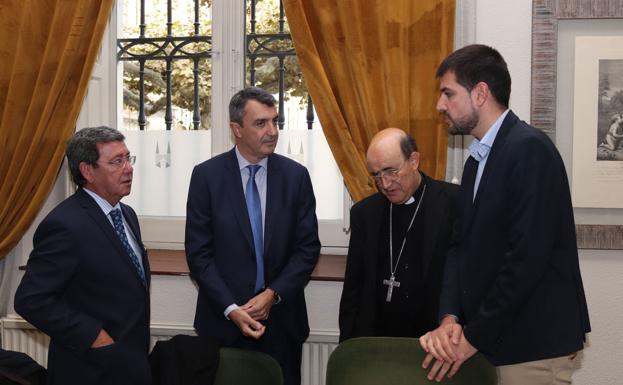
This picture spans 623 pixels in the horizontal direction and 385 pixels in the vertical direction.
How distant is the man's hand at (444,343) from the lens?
6.83 feet

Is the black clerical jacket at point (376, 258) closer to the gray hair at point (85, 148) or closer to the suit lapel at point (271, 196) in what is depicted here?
the suit lapel at point (271, 196)

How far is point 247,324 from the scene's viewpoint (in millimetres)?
2893

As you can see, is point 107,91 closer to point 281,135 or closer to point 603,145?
point 281,135

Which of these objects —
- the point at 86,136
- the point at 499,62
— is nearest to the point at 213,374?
the point at 86,136

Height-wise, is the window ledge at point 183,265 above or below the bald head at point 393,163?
below

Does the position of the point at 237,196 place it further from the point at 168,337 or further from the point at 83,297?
the point at 168,337

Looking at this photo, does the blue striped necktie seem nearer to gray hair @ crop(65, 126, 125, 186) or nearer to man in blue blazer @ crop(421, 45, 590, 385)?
gray hair @ crop(65, 126, 125, 186)

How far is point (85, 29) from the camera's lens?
398cm

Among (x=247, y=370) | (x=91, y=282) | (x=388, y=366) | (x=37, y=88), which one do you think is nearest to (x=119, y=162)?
(x=91, y=282)

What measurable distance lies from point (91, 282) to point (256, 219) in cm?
84

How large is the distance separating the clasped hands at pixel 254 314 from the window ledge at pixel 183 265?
2.12ft

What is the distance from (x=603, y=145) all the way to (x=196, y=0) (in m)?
2.43

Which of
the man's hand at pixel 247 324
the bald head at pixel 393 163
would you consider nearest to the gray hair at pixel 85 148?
the man's hand at pixel 247 324

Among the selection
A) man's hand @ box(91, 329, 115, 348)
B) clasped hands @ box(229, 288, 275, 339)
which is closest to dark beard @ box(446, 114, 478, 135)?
clasped hands @ box(229, 288, 275, 339)
